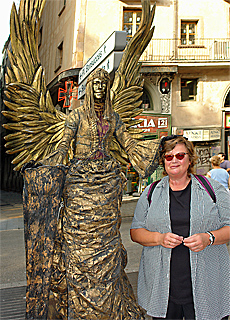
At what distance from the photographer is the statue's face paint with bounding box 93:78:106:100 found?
192 centimetres

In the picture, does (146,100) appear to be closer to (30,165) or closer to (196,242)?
(30,165)

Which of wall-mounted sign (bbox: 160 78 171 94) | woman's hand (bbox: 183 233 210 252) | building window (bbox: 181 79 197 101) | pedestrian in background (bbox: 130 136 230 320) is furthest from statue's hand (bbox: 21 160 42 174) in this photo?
building window (bbox: 181 79 197 101)

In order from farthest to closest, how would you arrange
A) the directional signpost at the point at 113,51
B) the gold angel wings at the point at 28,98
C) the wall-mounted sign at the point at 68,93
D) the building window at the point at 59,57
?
the building window at the point at 59,57 < the wall-mounted sign at the point at 68,93 < the directional signpost at the point at 113,51 < the gold angel wings at the point at 28,98

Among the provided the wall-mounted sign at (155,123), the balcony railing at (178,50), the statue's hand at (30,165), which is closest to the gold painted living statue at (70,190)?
the statue's hand at (30,165)

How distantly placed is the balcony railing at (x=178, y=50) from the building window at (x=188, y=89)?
36.9 inches

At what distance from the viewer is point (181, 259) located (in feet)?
5.03

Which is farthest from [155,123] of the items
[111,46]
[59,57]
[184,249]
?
[184,249]

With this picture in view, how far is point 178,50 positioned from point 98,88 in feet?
34.3

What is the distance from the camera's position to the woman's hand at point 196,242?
1445 millimetres

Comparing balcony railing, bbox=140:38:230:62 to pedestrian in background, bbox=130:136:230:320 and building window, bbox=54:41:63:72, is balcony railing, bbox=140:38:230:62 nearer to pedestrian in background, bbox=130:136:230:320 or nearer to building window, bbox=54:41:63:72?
building window, bbox=54:41:63:72

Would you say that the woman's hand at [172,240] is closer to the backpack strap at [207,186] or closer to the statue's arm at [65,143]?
the backpack strap at [207,186]

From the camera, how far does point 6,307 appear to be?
2660 mm

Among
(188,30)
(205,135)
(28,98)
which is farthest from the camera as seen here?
(188,30)

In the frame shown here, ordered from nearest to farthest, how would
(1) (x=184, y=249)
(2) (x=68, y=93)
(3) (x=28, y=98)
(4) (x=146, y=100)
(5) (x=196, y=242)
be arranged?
(5) (x=196, y=242)
(1) (x=184, y=249)
(3) (x=28, y=98)
(2) (x=68, y=93)
(4) (x=146, y=100)
